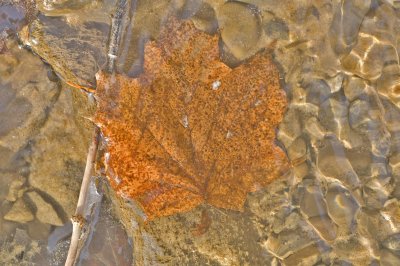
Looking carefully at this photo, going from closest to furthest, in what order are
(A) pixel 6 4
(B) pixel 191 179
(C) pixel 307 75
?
(B) pixel 191 179
(C) pixel 307 75
(A) pixel 6 4

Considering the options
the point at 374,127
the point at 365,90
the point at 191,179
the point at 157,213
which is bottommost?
the point at 157,213

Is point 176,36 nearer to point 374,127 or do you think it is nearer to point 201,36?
point 201,36

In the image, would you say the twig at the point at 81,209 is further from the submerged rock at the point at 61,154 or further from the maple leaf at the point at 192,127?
the maple leaf at the point at 192,127

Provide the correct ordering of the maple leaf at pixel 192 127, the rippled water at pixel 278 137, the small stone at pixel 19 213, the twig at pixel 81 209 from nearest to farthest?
the maple leaf at pixel 192 127 → the rippled water at pixel 278 137 → the twig at pixel 81 209 → the small stone at pixel 19 213

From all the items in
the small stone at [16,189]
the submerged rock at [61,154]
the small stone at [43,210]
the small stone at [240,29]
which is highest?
the small stone at [240,29]

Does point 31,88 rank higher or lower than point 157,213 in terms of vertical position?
higher

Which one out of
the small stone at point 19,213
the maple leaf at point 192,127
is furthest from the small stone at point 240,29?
the small stone at point 19,213

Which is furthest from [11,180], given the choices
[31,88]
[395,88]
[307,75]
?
[395,88]

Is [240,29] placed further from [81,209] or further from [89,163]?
[81,209]
